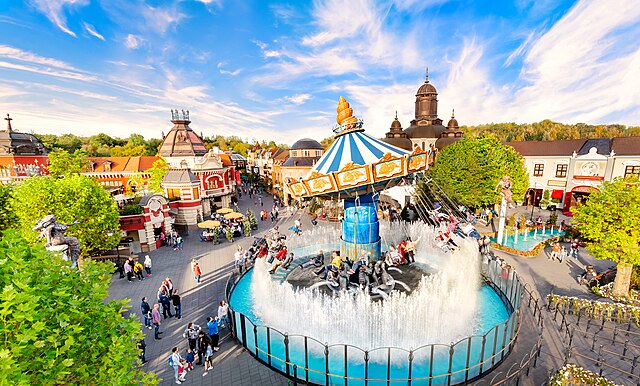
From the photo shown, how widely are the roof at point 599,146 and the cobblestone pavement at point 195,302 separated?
4246 centimetres

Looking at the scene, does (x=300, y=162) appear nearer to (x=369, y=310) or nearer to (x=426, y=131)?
(x=426, y=131)

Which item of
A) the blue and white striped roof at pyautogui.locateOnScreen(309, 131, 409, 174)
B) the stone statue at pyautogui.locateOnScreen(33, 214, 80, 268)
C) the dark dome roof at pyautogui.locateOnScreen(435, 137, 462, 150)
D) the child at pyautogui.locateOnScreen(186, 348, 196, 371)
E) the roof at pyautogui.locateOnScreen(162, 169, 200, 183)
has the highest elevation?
the dark dome roof at pyautogui.locateOnScreen(435, 137, 462, 150)

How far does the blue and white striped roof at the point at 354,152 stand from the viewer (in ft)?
46.7

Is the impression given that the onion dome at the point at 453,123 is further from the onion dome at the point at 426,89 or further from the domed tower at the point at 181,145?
the domed tower at the point at 181,145

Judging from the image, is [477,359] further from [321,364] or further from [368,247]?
[368,247]

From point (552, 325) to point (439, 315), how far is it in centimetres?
534

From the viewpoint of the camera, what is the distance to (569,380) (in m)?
8.51

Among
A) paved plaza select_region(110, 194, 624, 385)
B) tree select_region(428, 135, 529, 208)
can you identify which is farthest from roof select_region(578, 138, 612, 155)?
paved plaza select_region(110, 194, 624, 385)

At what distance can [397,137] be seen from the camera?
194 ft

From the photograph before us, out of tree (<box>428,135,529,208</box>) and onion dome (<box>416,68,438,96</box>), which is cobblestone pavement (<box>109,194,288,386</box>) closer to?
tree (<box>428,135,529,208</box>)

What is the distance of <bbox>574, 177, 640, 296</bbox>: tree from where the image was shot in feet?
46.2

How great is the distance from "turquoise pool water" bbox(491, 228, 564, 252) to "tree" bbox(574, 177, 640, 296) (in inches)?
331

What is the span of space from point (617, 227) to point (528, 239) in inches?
484

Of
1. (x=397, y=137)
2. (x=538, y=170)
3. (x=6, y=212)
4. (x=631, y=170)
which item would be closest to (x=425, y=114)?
(x=397, y=137)
